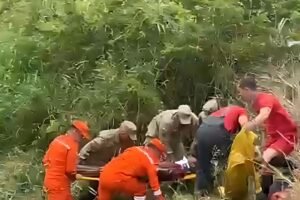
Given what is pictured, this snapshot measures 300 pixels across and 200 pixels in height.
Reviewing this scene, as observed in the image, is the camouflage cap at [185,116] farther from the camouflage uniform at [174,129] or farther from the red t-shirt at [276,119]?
the red t-shirt at [276,119]

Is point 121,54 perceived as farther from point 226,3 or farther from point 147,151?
point 147,151

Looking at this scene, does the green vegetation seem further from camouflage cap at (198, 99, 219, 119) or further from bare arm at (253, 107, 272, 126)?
bare arm at (253, 107, 272, 126)

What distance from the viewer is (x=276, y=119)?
7.08 metres

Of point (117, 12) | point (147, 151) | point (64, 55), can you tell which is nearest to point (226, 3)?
point (117, 12)

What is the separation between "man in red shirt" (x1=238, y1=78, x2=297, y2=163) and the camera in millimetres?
6836

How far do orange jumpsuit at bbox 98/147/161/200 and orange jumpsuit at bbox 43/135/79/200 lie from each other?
40 centimetres

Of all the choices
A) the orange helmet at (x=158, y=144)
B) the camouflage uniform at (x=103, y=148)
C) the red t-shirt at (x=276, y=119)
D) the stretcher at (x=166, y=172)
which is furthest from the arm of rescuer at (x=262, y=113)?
the camouflage uniform at (x=103, y=148)

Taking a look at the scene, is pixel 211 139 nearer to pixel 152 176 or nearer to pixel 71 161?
pixel 152 176

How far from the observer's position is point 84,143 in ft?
28.2

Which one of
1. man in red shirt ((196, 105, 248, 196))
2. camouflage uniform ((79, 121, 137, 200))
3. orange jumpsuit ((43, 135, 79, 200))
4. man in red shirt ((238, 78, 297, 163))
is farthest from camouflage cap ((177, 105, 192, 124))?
orange jumpsuit ((43, 135, 79, 200))

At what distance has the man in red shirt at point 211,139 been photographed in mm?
7305

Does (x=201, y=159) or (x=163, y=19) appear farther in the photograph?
(x=163, y=19)

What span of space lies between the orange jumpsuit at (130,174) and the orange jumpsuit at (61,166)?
0.40 meters

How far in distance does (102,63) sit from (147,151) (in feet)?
9.31
